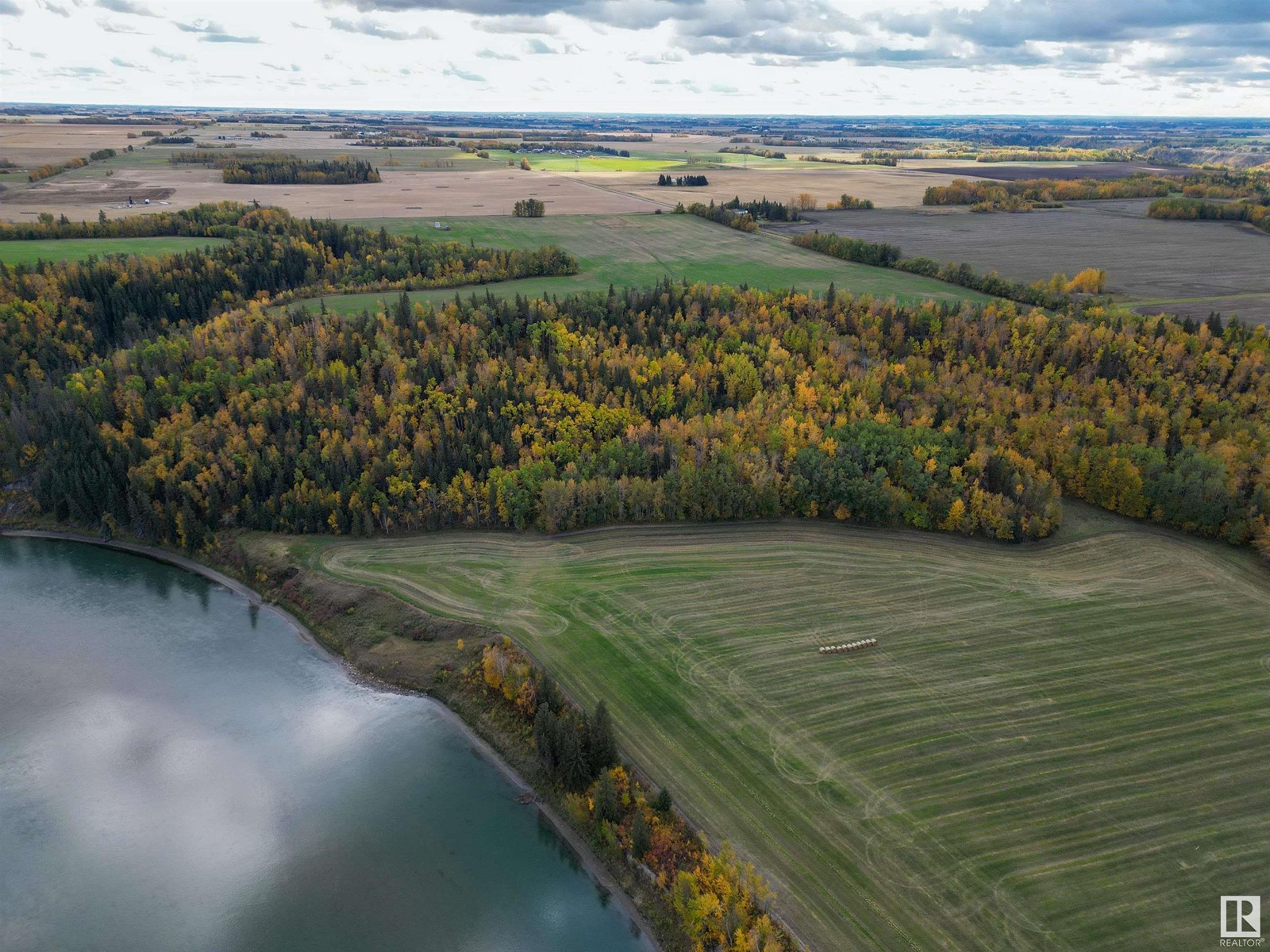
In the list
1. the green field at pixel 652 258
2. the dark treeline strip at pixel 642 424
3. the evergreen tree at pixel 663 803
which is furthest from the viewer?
the green field at pixel 652 258

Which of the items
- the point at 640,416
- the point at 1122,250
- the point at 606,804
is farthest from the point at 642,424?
the point at 1122,250

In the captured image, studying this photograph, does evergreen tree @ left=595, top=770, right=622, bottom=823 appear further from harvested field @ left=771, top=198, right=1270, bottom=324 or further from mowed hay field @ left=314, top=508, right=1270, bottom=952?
harvested field @ left=771, top=198, right=1270, bottom=324

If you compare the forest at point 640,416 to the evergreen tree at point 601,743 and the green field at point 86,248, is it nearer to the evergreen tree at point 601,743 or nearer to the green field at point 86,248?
the green field at point 86,248

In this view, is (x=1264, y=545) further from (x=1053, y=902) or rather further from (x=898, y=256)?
(x=898, y=256)

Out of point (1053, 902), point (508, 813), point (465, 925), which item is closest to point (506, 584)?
point (508, 813)

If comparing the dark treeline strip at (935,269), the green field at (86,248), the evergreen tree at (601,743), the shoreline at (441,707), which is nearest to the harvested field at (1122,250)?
the dark treeline strip at (935,269)

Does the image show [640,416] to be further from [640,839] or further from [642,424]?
[640,839]

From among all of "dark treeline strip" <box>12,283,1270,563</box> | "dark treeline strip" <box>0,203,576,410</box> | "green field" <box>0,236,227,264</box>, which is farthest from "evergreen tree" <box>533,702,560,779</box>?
"green field" <box>0,236,227,264</box>
